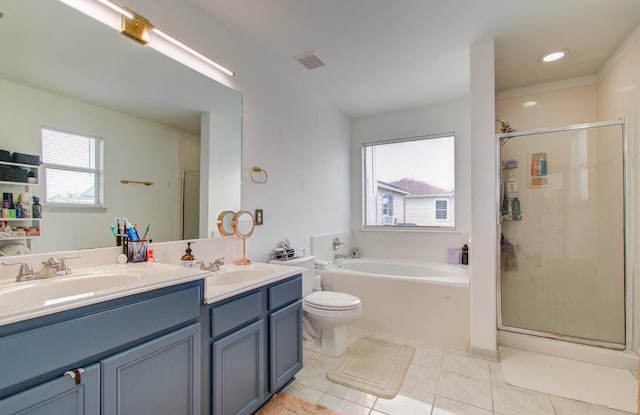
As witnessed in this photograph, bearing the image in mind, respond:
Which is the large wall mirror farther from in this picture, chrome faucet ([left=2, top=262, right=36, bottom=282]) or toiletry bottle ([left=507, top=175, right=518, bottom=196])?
toiletry bottle ([left=507, top=175, right=518, bottom=196])

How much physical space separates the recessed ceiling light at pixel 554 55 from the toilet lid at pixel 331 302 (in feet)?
8.57

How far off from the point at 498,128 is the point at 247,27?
2769 millimetres

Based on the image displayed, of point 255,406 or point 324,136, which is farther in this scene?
point 324,136

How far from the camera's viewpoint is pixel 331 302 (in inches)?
90.5

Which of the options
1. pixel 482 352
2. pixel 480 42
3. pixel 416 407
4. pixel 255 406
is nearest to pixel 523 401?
pixel 482 352

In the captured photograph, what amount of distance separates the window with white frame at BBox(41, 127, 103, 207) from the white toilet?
1354mm

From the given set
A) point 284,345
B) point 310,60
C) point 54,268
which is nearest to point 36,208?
point 54,268

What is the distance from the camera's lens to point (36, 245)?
128cm

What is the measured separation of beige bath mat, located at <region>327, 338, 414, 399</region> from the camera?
1.96 m

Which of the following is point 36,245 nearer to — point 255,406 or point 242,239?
point 242,239

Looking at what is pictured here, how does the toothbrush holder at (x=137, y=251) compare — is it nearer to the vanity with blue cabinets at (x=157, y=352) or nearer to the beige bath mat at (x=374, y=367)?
the vanity with blue cabinets at (x=157, y=352)

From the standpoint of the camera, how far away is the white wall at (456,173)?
11.5 feet

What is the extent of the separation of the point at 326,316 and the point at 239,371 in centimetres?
88

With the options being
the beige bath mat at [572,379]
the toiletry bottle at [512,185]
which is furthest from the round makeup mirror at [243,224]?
the toiletry bottle at [512,185]
